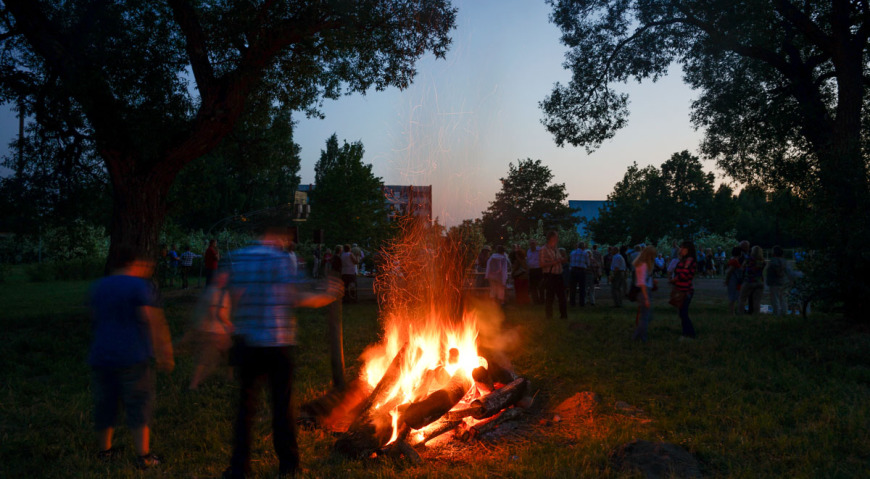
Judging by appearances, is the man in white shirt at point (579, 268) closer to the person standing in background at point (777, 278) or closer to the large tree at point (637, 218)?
the person standing in background at point (777, 278)

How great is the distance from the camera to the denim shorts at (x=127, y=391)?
4348 millimetres

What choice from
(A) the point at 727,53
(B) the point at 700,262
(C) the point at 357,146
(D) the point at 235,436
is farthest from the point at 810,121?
(C) the point at 357,146

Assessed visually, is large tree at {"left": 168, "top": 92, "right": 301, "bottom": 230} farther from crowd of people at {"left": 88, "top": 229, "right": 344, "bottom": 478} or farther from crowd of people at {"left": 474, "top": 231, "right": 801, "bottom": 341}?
crowd of people at {"left": 88, "top": 229, "right": 344, "bottom": 478}

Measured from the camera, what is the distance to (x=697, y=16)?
13.1 m

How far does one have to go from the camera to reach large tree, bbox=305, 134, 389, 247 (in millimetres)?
52750

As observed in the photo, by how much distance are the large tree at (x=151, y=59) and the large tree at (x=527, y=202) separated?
202 ft

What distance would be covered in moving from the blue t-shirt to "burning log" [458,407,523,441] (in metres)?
3.02

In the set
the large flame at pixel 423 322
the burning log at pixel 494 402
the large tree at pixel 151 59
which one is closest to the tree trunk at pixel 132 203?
the large tree at pixel 151 59

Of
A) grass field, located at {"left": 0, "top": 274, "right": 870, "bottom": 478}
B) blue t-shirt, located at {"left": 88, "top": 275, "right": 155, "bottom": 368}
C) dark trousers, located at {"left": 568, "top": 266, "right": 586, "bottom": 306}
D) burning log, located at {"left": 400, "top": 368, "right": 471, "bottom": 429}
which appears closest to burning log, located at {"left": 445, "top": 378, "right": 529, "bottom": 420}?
burning log, located at {"left": 400, "top": 368, "right": 471, "bottom": 429}

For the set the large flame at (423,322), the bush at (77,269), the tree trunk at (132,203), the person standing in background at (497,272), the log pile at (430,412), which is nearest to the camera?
the log pile at (430,412)

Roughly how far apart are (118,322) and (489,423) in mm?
3613

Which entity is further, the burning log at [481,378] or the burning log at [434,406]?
the burning log at [481,378]

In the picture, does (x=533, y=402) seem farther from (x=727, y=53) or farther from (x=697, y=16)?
(x=727, y=53)

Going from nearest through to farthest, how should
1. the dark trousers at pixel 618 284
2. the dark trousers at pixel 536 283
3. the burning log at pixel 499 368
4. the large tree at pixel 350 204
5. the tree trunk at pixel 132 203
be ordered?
the burning log at pixel 499 368 < the tree trunk at pixel 132 203 < the dark trousers at pixel 536 283 < the dark trousers at pixel 618 284 < the large tree at pixel 350 204
